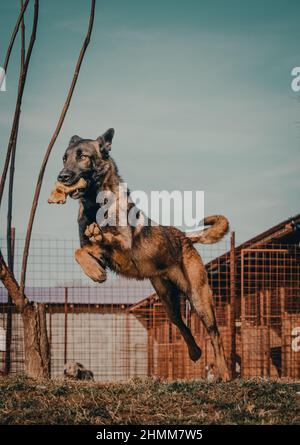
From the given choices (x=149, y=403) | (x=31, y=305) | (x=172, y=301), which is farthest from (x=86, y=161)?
(x=149, y=403)

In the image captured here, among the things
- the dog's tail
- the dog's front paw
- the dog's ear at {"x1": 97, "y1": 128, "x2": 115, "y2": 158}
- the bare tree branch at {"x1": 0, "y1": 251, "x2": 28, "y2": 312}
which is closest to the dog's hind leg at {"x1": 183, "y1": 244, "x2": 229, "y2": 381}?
the dog's tail

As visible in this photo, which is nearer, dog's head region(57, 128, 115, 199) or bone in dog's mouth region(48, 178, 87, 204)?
bone in dog's mouth region(48, 178, 87, 204)

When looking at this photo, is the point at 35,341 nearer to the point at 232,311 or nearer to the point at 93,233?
the point at 93,233

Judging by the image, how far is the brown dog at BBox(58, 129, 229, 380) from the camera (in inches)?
275

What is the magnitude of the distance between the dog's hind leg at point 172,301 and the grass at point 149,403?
1.54 metres

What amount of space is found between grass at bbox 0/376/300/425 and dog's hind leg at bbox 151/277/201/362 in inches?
60.8

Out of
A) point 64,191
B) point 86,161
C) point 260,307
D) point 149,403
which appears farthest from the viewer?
point 260,307

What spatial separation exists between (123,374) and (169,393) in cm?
702

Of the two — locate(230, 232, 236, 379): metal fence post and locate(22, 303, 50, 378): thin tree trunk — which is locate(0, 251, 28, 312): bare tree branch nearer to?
locate(22, 303, 50, 378): thin tree trunk

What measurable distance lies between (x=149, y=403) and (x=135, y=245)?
2.18 m

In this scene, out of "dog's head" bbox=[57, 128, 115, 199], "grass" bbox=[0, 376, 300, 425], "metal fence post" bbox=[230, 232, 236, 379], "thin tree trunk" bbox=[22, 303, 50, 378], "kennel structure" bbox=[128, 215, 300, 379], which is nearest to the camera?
"grass" bbox=[0, 376, 300, 425]

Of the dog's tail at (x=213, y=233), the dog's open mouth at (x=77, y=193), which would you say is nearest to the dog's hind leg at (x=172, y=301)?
the dog's tail at (x=213, y=233)

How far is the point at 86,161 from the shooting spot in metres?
7.14
